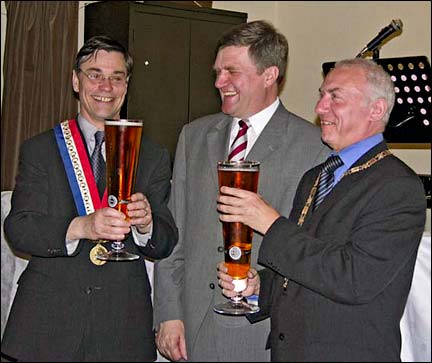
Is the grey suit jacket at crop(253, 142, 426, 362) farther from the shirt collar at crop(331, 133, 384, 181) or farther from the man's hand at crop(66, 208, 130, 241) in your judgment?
the man's hand at crop(66, 208, 130, 241)

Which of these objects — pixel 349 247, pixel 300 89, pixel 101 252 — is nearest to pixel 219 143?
pixel 101 252

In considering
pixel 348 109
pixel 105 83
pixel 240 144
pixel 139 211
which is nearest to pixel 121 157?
pixel 139 211

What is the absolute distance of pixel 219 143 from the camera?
7.85ft

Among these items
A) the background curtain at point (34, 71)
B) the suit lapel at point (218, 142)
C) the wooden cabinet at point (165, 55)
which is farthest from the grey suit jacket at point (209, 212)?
the background curtain at point (34, 71)

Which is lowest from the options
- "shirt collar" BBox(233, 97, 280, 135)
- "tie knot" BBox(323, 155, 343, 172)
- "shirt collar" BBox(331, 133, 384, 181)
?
"tie knot" BBox(323, 155, 343, 172)

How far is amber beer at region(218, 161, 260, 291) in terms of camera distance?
1.88 m

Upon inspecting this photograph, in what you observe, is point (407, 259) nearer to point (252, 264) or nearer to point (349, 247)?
point (349, 247)

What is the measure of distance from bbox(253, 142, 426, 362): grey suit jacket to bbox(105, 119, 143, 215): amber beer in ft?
1.30

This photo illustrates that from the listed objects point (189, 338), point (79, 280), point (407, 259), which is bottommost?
point (189, 338)

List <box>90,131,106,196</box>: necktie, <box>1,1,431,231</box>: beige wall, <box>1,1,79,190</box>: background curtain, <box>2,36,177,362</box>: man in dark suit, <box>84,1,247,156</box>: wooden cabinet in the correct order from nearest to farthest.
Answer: <box>2,36,177,362</box>: man in dark suit → <box>90,131,106,196</box>: necktie → <box>84,1,247,156</box>: wooden cabinet → <box>1,1,79,190</box>: background curtain → <box>1,1,431,231</box>: beige wall

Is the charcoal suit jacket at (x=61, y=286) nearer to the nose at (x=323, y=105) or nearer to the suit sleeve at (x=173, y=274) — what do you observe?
the suit sleeve at (x=173, y=274)

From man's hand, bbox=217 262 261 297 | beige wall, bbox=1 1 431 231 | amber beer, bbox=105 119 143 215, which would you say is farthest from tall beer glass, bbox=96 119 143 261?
beige wall, bbox=1 1 431 231

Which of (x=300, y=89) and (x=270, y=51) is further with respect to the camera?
(x=300, y=89)

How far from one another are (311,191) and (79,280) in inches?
27.7
